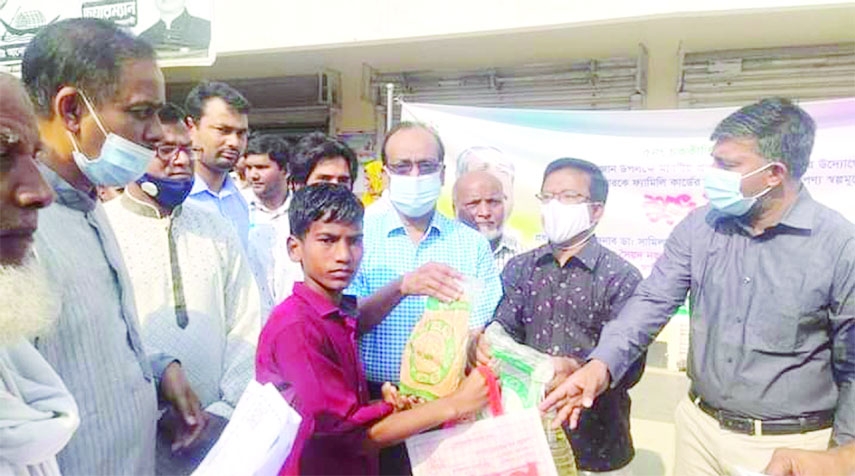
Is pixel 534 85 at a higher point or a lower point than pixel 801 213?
higher

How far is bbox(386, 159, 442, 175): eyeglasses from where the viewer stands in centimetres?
258

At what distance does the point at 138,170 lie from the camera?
1654 millimetres

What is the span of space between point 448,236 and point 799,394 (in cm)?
123

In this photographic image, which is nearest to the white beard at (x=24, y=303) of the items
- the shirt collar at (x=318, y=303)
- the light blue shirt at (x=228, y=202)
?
the shirt collar at (x=318, y=303)

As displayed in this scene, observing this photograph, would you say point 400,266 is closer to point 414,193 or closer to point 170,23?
point 414,193

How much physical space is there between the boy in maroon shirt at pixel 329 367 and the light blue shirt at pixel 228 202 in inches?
47.1

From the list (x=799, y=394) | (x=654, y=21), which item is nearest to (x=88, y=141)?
(x=799, y=394)

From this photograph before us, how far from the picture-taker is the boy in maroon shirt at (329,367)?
154cm

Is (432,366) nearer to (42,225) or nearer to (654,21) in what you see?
(42,225)

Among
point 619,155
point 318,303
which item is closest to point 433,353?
point 318,303

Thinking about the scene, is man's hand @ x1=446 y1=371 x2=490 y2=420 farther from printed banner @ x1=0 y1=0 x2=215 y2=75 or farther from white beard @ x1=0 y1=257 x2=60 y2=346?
printed banner @ x1=0 y1=0 x2=215 y2=75

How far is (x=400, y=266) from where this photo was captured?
2.34 m

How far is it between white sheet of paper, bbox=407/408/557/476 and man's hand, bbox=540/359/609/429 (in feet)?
0.58

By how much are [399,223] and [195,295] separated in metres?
0.80
